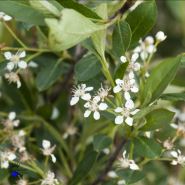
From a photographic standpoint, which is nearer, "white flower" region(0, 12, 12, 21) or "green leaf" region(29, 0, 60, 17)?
"green leaf" region(29, 0, 60, 17)

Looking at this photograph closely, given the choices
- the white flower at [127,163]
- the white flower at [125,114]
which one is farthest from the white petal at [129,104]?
the white flower at [127,163]

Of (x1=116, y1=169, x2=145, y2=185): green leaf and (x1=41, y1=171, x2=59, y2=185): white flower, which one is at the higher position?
(x1=41, y1=171, x2=59, y2=185): white flower

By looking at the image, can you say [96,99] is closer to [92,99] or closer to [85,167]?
[92,99]

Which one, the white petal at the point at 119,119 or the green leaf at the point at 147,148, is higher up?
the white petal at the point at 119,119

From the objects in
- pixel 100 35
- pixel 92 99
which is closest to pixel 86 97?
pixel 92 99

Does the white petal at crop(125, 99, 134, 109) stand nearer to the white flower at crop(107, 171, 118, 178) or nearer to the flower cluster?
the flower cluster

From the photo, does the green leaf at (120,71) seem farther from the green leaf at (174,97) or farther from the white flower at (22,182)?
the white flower at (22,182)

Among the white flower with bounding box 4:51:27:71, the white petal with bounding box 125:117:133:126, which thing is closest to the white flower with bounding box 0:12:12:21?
the white flower with bounding box 4:51:27:71
